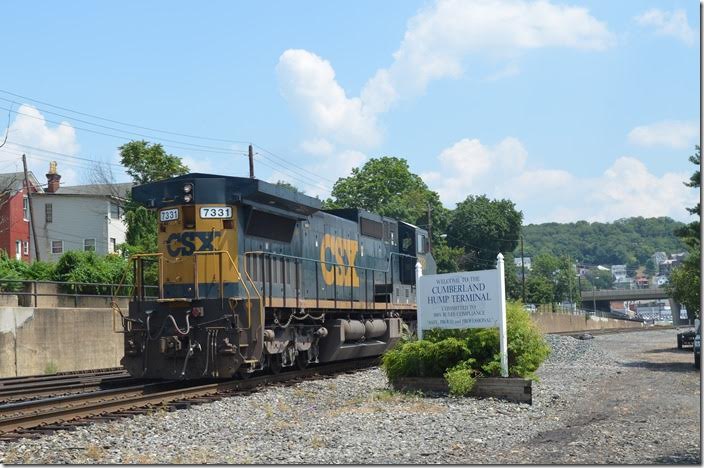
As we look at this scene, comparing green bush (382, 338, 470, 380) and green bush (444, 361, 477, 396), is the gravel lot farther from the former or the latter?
green bush (382, 338, 470, 380)

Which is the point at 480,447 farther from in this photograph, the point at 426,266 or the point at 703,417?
the point at 426,266

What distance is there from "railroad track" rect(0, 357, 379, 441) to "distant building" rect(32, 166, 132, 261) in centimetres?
4544

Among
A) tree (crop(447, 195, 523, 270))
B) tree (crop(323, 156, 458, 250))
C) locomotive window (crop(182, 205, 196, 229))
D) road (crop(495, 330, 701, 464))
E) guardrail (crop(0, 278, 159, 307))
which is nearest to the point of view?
road (crop(495, 330, 701, 464))

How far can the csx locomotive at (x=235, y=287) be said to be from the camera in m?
15.2

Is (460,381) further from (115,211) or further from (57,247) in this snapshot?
(57,247)

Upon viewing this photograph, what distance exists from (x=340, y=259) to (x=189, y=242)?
18.7 feet

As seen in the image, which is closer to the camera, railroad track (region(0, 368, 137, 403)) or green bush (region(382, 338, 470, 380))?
railroad track (region(0, 368, 137, 403))

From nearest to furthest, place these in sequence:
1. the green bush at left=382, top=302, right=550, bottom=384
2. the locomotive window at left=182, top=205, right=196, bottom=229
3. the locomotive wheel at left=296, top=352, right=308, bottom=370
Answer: the green bush at left=382, top=302, right=550, bottom=384 → the locomotive window at left=182, top=205, right=196, bottom=229 → the locomotive wheel at left=296, top=352, right=308, bottom=370

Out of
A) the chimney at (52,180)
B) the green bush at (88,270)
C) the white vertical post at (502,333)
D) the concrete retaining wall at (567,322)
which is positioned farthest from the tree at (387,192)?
the white vertical post at (502,333)

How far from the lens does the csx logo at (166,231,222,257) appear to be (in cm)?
1609

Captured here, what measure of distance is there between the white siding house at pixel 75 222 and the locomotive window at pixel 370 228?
39.1 metres

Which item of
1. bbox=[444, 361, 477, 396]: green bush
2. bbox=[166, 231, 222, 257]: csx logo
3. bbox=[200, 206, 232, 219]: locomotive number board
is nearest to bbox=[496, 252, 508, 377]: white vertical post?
bbox=[444, 361, 477, 396]: green bush

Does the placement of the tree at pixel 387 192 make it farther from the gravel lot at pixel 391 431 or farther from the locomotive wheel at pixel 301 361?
the gravel lot at pixel 391 431

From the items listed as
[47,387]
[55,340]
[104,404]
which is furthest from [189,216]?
[55,340]
